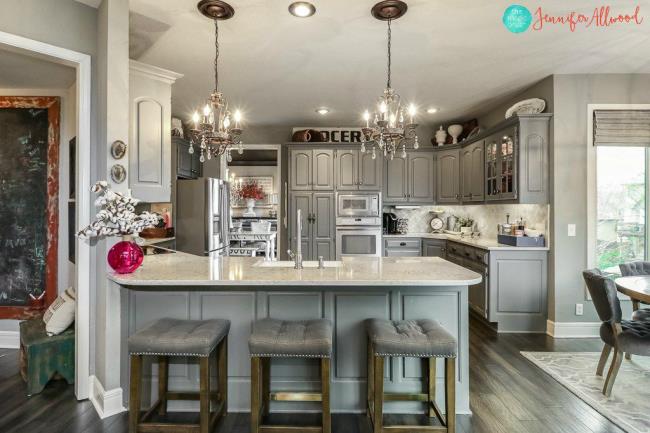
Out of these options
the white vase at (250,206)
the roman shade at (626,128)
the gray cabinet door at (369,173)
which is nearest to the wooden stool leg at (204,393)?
the gray cabinet door at (369,173)

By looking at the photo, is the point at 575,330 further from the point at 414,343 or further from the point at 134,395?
the point at 134,395

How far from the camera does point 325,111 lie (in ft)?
17.4

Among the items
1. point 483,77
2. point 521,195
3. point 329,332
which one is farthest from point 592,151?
point 329,332

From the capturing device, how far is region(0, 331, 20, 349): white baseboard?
11.7 ft

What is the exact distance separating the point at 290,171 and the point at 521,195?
3.21m

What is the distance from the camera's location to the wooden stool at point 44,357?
2641 millimetres

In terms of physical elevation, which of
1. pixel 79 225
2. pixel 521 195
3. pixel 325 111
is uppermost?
pixel 325 111

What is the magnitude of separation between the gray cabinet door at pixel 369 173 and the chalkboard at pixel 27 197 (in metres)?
3.82

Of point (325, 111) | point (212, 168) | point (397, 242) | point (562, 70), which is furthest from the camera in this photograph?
point (212, 168)

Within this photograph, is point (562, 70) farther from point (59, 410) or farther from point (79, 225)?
point (59, 410)

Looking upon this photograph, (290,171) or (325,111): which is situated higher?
(325,111)

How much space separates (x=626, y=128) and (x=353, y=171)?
10.8 feet

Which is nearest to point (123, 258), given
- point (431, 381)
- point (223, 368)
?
point (223, 368)

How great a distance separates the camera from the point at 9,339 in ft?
11.7
